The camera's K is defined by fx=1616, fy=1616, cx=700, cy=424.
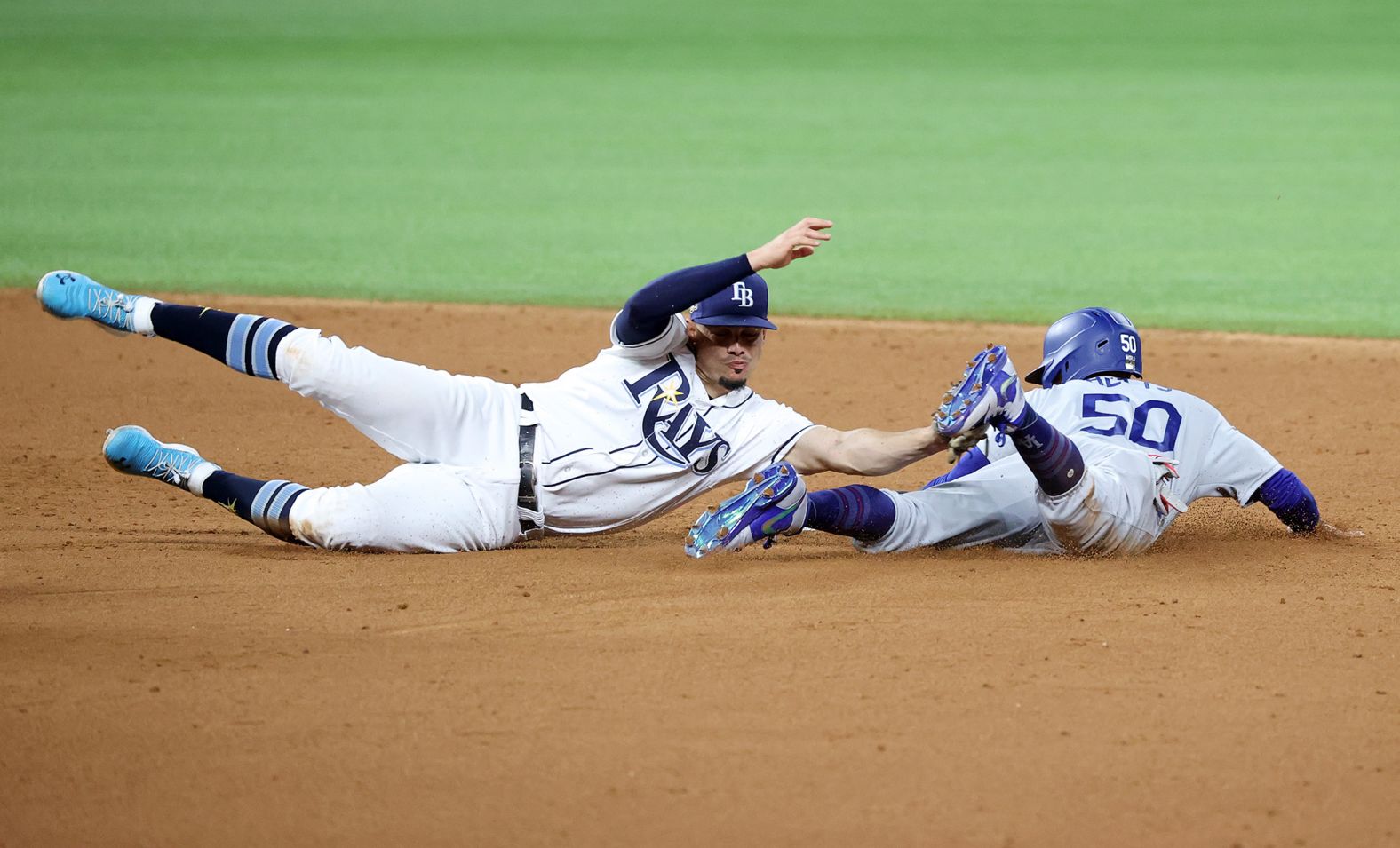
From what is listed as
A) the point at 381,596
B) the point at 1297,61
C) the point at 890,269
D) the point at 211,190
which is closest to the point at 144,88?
the point at 211,190

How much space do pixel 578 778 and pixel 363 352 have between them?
7.01 ft

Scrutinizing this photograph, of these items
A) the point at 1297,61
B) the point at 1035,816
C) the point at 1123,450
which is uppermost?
the point at 1297,61

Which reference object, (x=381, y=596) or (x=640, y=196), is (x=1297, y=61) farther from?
(x=381, y=596)

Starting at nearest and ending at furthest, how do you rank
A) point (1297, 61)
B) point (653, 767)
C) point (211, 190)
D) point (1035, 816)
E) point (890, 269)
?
point (1035, 816) < point (653, 767) < point (890, 269) < point (211, 190) < point (1297, 61)

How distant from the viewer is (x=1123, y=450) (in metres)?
4.89

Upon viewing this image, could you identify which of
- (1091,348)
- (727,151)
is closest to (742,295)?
(1091,348)

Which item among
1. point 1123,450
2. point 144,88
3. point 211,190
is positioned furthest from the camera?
point 144,88

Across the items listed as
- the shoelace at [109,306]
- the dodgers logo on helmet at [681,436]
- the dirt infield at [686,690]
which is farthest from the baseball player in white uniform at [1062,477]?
the shoelace at [109,306]

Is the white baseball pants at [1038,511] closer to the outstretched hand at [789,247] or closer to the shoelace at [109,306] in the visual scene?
the outstretched hand at [789,247]

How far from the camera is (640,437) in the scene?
4.91m

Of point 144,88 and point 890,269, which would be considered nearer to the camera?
point 890,269

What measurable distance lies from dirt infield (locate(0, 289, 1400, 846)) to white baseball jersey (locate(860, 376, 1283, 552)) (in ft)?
0.38

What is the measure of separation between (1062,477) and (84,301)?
2989 mm

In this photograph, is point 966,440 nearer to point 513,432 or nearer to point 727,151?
point 513,432
